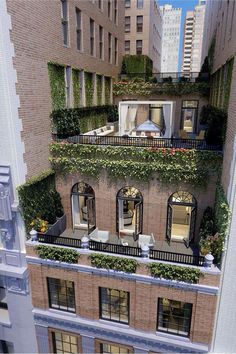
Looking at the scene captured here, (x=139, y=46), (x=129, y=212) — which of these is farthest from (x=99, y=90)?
(x=139, y=46)

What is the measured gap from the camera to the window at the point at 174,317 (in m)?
10.3

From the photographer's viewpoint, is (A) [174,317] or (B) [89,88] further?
(B) [89,88]

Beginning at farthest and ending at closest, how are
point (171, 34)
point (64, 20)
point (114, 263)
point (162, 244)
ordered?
point (171, 34), point (64, 20), point (162, 244), point (114, 263)

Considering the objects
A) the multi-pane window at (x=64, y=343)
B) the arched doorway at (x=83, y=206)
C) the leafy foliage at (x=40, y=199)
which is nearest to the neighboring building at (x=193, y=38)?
the arched doorway at (x=83, y=206)

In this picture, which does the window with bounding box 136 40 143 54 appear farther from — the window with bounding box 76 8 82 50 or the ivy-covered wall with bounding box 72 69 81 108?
the ivy-covered wall with bounding box 72 69 81 108

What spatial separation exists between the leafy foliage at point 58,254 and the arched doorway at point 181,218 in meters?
4.88

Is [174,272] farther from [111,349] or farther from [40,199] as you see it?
[40,199]

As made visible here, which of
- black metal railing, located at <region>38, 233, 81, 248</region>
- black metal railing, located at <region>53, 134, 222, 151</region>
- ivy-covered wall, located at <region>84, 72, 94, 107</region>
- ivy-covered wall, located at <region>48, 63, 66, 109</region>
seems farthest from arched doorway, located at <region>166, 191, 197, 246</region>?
ivy-covered wall, located at <region>84, 72, 94, 107</region>

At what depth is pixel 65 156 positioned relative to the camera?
43.8 ft

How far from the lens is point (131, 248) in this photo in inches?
413

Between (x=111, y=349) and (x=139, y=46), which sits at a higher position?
(x=139, y=46)

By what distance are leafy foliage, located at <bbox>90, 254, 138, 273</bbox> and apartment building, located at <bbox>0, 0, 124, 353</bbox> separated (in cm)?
373

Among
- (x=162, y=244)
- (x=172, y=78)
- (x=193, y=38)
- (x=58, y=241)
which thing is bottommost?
A: (x=162, y=244)

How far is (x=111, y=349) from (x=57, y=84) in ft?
44.9
